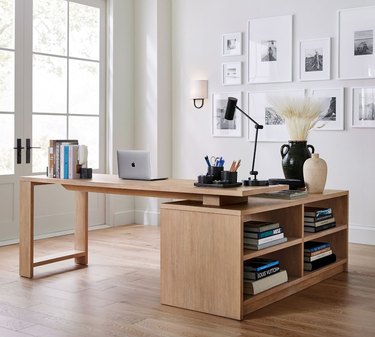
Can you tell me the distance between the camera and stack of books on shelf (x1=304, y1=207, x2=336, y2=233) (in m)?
4.50

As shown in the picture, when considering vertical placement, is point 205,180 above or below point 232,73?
below

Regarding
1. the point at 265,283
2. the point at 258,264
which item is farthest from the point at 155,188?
the point at 265,283

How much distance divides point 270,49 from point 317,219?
8.33 feet

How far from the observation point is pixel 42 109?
636 cm

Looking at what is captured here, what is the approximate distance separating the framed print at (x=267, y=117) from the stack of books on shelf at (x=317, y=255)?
1.95 m

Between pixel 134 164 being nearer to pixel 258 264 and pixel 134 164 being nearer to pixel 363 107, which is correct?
pixel 258 264

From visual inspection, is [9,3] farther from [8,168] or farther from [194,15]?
[194,15]

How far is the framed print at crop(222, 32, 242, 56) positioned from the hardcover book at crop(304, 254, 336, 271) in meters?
2.82

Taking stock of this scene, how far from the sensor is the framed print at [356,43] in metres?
5.91

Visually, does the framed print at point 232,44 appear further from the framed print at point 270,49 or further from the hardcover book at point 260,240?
the hardcover book at point 260,240

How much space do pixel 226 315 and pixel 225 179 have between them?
0.81m

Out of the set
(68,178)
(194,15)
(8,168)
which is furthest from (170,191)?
(194,15)

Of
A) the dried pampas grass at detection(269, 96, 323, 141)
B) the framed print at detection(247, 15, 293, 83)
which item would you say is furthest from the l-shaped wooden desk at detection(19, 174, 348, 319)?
the framed print at detection(247, 15, 293, 83)

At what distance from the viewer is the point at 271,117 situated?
257 inches
